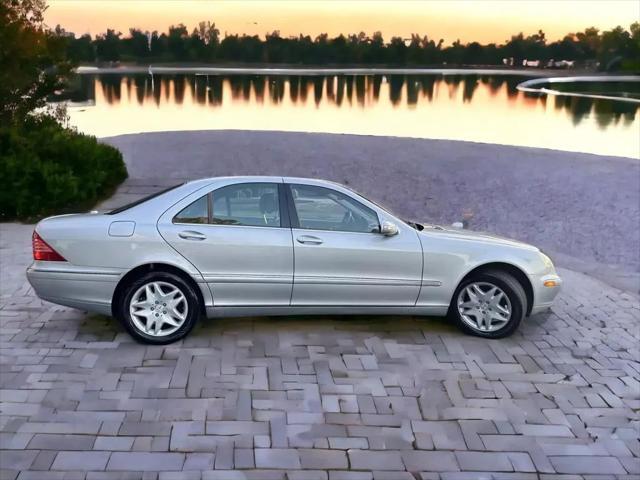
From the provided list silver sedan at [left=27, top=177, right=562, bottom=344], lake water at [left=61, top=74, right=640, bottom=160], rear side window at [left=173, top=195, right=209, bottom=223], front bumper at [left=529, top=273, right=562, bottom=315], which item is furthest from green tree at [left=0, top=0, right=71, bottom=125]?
front bumper at [left=529, top=273, right=562, bottom=315]

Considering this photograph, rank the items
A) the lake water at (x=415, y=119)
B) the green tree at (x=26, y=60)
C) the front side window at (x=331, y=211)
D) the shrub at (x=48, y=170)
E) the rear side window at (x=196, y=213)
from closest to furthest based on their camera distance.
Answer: the rear side window at (x=196, y=213), the front side window at (x=331, y=211), the shrub at (x=48, y=170), the green tree at (x=26, y=60), the lake water at (x=415, y=119)

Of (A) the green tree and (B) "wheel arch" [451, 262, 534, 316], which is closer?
(B) "wheel arch" [451, 262, 534, 316]

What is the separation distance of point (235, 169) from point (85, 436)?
40.0 feet

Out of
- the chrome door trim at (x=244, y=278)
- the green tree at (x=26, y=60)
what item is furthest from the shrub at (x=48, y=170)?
the chrome door trim at (x=244, y=278)

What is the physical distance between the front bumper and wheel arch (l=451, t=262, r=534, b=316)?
0.11 ft

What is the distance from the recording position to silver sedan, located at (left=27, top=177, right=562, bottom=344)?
17.1 ft

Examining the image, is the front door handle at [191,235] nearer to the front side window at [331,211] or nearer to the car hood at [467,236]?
the front side window at [331,211]

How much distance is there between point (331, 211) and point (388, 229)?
20.1 inches

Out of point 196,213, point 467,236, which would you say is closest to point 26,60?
point 196,213

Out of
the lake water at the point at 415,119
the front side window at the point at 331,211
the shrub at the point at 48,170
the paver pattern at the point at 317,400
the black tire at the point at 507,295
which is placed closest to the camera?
the paver pattern at the point at 317,400

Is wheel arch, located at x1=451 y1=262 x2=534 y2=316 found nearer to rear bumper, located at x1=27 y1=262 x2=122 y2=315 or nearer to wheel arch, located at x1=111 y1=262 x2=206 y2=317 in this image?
wheel arch, located at x1=111 y1=262 x2=206 y2=317

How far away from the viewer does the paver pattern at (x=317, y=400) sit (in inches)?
149

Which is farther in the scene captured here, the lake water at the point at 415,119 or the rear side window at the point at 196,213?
the lake water at the point at 415,119

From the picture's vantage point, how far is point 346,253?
5.38m
